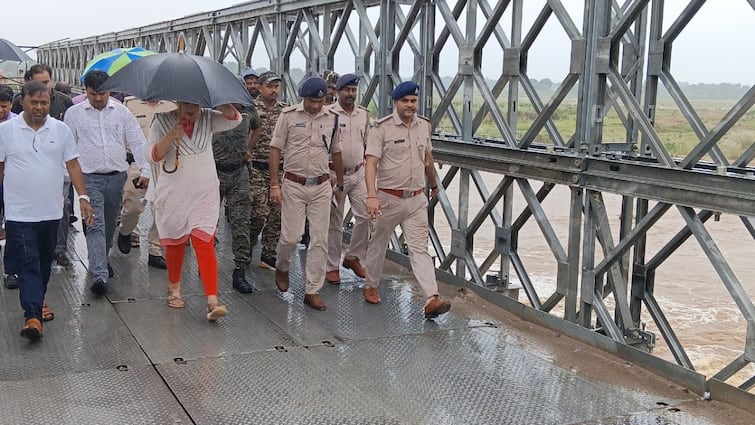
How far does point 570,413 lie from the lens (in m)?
4.48

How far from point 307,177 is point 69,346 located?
2126mm

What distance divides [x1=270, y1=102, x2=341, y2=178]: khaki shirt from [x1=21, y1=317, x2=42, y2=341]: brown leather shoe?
7.04 feet

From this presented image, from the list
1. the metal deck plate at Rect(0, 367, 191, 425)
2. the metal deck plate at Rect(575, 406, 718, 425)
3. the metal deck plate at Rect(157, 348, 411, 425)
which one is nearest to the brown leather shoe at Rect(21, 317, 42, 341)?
the metal deck plate at Rect(0, 367, 191, 425)

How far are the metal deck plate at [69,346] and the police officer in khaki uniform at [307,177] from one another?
1.46 m

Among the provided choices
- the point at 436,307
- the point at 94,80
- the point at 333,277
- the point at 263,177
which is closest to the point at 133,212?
the point at 263,177

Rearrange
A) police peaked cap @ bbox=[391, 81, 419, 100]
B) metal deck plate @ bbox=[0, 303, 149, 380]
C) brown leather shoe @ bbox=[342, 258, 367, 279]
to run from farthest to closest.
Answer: brown leather shoe @ bbox=[342, 258, 367, 279] < police peaked cap @ bbox=[391, 81, 419, 100] < metal deck plate @ bbox=[0, 303, 149, 380]

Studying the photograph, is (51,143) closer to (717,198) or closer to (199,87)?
(199,87)

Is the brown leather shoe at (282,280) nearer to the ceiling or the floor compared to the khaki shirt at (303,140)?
nearer to the floor

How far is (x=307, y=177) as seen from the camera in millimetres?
6418

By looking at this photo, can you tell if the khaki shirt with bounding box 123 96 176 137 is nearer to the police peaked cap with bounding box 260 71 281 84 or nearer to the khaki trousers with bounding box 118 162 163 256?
the khaki trousers with bounding box 118 162 163 256

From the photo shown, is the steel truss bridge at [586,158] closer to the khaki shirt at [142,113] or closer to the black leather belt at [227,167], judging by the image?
the black leather belt at [227,167]

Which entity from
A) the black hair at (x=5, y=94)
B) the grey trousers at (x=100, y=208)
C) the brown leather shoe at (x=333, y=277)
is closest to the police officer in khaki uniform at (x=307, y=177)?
the brown leather shoe at (x=333, y=277)

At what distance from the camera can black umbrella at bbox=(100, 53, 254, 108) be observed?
532 centimetres

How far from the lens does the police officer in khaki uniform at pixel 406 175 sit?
19.9 feet
